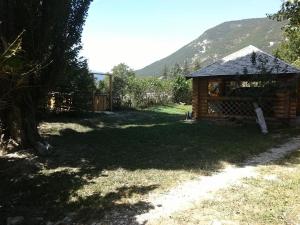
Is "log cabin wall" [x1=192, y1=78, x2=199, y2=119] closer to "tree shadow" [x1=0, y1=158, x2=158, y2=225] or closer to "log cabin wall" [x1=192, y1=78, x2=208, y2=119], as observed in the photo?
"log cabin wall" [x1=192, y1=78, x2=208, y2=119]

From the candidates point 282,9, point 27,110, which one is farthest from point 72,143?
point 282,9

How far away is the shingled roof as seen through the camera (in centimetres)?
1638

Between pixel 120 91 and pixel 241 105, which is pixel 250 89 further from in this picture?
pixel 120 91

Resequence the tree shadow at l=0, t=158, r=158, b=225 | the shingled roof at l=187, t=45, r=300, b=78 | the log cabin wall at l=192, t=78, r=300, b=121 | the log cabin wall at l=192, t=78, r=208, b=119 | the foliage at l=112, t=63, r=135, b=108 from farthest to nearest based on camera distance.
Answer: the foliage at l=112, t=63, r=135, b=108
the log cabin wall at l=192, t=78, r=208, b=119
the log cabin wall at l=192, t=78, r=300, b=121
the shingled roof at l=187, t=45, r=300, b=78
the tree shadow at l=0, t=158, r=158, b=225

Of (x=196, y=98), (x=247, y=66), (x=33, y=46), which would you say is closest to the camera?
(x=33, y=46)

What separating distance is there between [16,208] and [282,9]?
1401cm

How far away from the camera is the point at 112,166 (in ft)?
32.2

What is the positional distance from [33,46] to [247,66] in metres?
10.5

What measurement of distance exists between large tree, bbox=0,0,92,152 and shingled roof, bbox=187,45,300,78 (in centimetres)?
764

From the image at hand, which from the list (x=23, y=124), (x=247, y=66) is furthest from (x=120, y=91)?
(x=23, y=124)

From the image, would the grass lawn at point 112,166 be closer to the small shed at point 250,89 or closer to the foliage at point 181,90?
the small shed at point 250,89

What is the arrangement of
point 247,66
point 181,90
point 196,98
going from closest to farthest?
point 247,66 < point 196,98 < point 181,90

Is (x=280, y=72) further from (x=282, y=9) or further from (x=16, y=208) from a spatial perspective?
(x=16, y=208)

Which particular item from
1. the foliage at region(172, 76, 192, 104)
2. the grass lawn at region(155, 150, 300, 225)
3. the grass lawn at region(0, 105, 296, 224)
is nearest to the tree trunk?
the grass lawn at region(0, 105, 296, 224)
